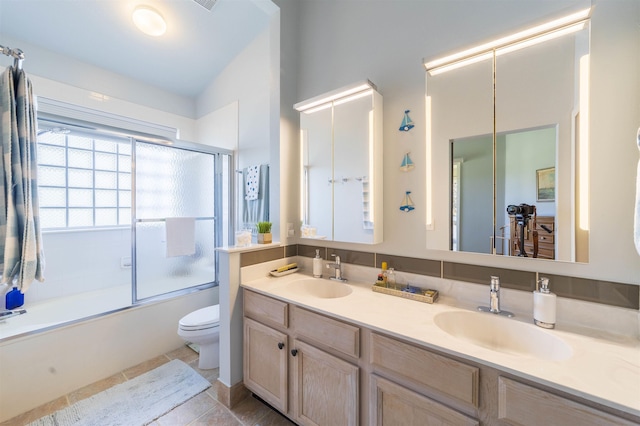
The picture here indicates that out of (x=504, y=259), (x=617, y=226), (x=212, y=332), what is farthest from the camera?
(x=212, y=332)

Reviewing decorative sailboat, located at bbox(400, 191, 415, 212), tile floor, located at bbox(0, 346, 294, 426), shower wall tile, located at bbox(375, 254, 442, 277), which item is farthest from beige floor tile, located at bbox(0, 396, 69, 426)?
decorative sailboat, located at bbox(400, 191, 415, 212)

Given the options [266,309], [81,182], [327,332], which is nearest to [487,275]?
[327,332]

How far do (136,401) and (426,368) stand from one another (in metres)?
1.93

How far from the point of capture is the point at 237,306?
1.69 metres

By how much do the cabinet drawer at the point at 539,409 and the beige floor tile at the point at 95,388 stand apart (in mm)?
2470

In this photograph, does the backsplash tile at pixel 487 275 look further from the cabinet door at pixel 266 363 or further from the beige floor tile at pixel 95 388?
the beige floor tile at pixel 95 388

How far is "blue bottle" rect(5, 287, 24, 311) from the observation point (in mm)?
2199

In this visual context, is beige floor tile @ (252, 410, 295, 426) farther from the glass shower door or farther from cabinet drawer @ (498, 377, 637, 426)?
the glass shower door

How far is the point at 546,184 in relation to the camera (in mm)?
1147

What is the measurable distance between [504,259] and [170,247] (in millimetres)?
2580

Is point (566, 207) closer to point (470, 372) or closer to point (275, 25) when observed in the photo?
point (470, 372)

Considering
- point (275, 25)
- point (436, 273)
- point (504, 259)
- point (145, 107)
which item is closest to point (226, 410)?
point (436, 273)

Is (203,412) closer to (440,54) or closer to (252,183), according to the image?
(252,183)

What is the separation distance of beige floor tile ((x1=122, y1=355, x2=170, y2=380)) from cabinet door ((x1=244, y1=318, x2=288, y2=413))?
101 centimetres
